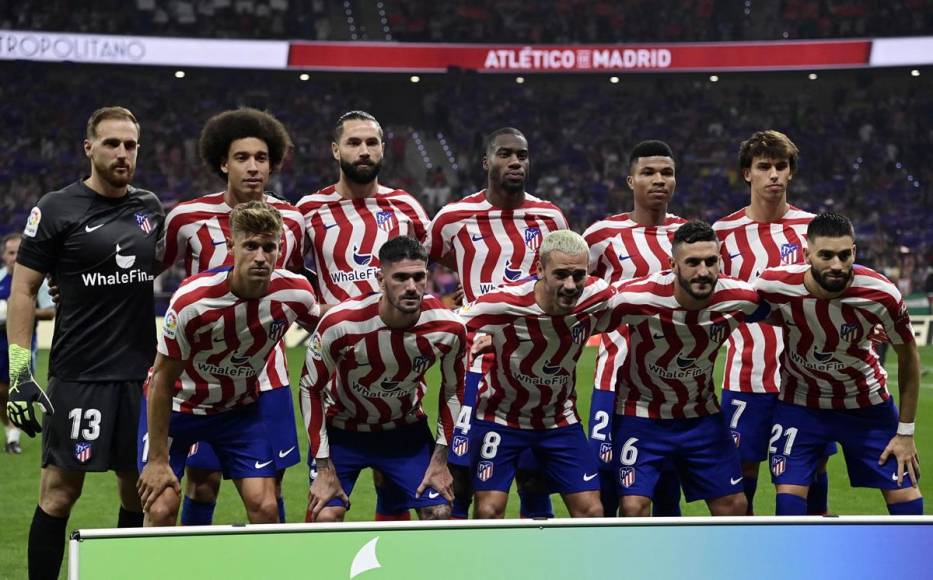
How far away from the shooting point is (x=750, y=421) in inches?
239

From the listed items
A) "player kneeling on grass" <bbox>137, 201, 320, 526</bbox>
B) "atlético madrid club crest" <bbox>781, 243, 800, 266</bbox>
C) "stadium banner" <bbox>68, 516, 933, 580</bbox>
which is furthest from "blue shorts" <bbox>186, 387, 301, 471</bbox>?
"atlético madrid club crest" <bbox>781, 243, 800, 266</bbox>

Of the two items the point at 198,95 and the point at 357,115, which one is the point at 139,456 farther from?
the point at 198,95

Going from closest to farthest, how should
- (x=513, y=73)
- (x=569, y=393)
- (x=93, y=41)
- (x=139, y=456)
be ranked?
1. (x=139, y=456)
2. (x=569, y=393)
3. (x=93, y=41)
4. (x=513, y=73)

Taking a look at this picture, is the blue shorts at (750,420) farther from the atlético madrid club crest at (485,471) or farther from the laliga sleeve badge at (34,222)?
the laliga sleeve badge at (34,222)

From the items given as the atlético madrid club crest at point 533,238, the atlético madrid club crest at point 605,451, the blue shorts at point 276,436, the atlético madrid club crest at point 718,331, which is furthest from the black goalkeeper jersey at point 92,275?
the atlético madrid club crest at point 718,331

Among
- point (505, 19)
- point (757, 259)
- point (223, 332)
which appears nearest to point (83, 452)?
point (223, 332)

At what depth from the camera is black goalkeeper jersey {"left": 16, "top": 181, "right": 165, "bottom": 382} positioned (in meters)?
5.26

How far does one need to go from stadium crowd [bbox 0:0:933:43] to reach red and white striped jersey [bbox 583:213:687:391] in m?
26.2

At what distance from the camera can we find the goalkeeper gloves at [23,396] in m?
5.10

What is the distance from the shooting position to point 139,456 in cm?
517

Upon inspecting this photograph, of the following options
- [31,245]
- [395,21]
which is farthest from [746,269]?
[395,21]

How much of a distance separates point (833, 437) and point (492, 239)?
197cm

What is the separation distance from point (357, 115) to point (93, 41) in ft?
81.1

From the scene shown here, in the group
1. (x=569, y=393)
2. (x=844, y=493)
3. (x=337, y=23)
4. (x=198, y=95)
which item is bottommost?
(x=844, y=493)
